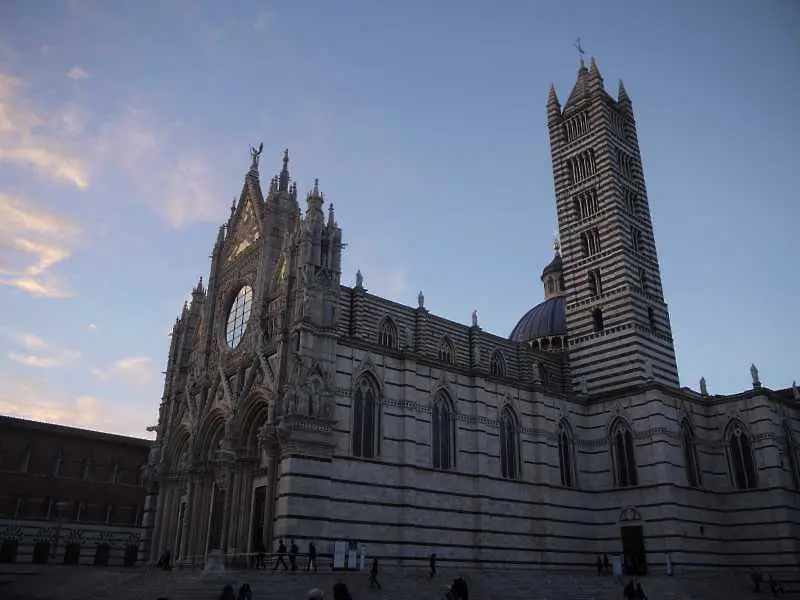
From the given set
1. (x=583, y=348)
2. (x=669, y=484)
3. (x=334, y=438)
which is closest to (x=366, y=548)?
(x=334, y=438)

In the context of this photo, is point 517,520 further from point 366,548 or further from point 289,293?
point 289,293

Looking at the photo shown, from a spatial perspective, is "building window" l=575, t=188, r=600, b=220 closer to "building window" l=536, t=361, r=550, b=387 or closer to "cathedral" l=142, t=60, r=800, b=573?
"cathedral" l=142, t=60, r=800, b=573

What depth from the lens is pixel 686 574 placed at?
30.5m

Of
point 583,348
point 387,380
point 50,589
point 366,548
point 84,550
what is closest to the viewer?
point 50,589

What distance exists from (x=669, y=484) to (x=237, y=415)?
65.5 ft

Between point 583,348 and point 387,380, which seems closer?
point 387,380

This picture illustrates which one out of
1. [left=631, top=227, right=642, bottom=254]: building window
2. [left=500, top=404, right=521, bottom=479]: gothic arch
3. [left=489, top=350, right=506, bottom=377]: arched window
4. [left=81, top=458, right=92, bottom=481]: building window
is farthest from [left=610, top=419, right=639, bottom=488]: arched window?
[left=81, top=458, right=92, bottom=481]: building window

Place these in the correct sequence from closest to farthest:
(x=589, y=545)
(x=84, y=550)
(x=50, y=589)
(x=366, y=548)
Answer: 1. (x=50, y=589)
2. (x=366, y=548)
3. (x=589, y=545)
4. (x=84, y=550)

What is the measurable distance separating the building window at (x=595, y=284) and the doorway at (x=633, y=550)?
40.9ft

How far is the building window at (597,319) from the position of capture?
38.4m

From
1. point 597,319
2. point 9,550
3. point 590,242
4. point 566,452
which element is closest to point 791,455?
point 566,452

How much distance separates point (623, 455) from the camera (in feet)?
114

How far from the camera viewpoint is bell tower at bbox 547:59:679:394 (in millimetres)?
36844

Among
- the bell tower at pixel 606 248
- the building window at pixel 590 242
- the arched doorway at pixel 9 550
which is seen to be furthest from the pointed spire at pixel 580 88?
the arched doorway at pixel 9 550
